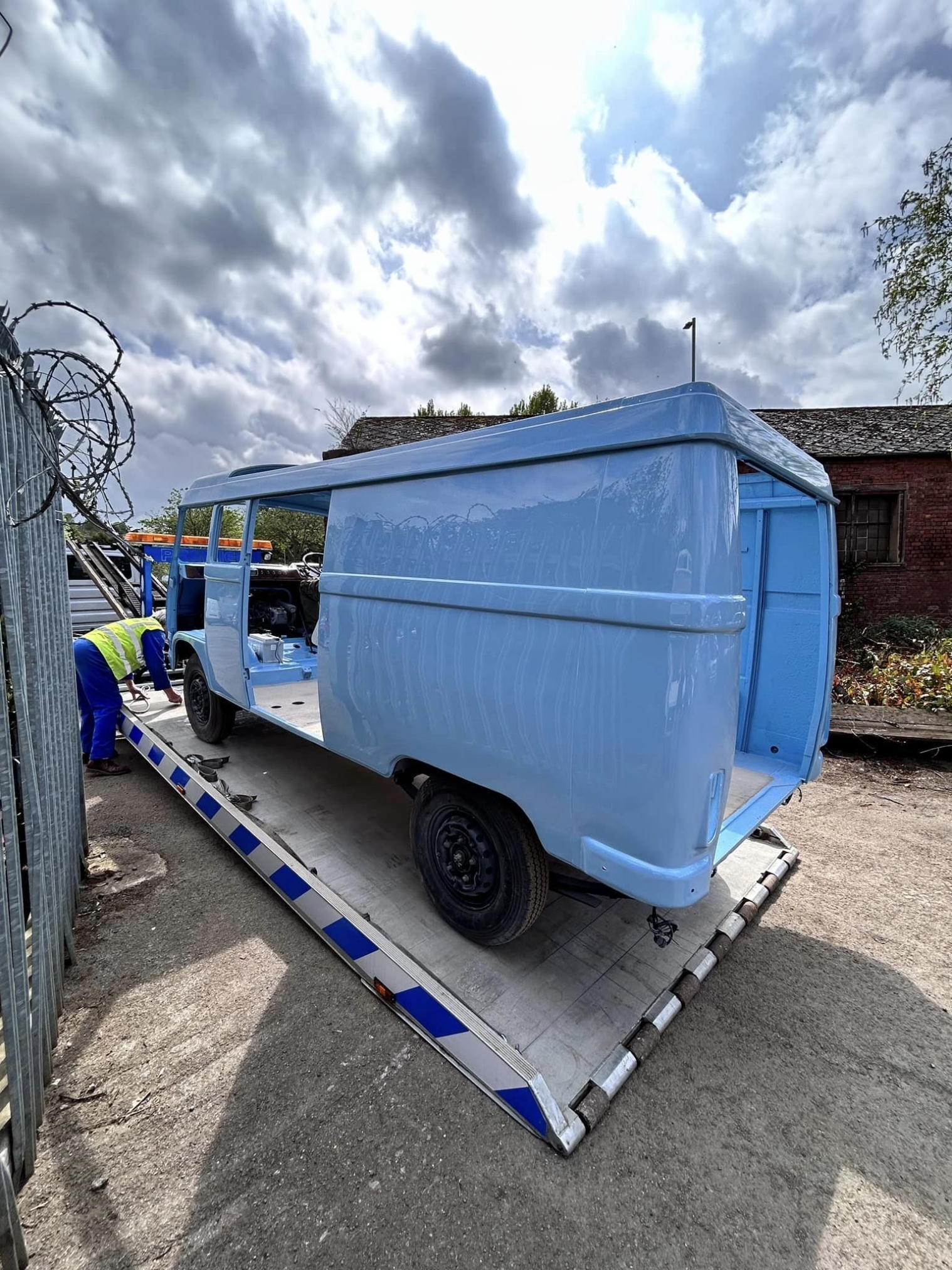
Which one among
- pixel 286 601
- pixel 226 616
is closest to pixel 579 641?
pixel 226 616

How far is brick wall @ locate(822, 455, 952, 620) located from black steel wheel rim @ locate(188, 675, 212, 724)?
42.7ft

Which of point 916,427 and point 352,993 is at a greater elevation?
point 916,427

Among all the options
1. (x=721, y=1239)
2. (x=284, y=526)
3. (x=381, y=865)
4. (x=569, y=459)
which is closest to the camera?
(x=721, y=1239)

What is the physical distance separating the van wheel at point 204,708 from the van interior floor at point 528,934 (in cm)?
88

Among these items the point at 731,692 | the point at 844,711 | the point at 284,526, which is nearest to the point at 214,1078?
the point at 731,692

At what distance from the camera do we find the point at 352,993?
2447 mm

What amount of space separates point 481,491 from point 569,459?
45 cm

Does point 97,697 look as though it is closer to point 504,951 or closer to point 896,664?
point 504,951

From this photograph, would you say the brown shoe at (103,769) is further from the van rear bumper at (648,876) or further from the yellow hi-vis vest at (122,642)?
the van rear bumper at (648,876)

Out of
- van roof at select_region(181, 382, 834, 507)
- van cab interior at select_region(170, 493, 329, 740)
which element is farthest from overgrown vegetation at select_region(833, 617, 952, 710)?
van cab interior at select_region(170, 493, 329, 740)

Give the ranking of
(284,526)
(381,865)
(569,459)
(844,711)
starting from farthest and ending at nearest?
(284,526) < (844,711) < (381,865) < (569,459)

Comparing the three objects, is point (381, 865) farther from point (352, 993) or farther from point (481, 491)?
point (481, 491)

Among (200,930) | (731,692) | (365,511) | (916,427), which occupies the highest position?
(916,427)

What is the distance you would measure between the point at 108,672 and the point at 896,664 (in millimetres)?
10917
